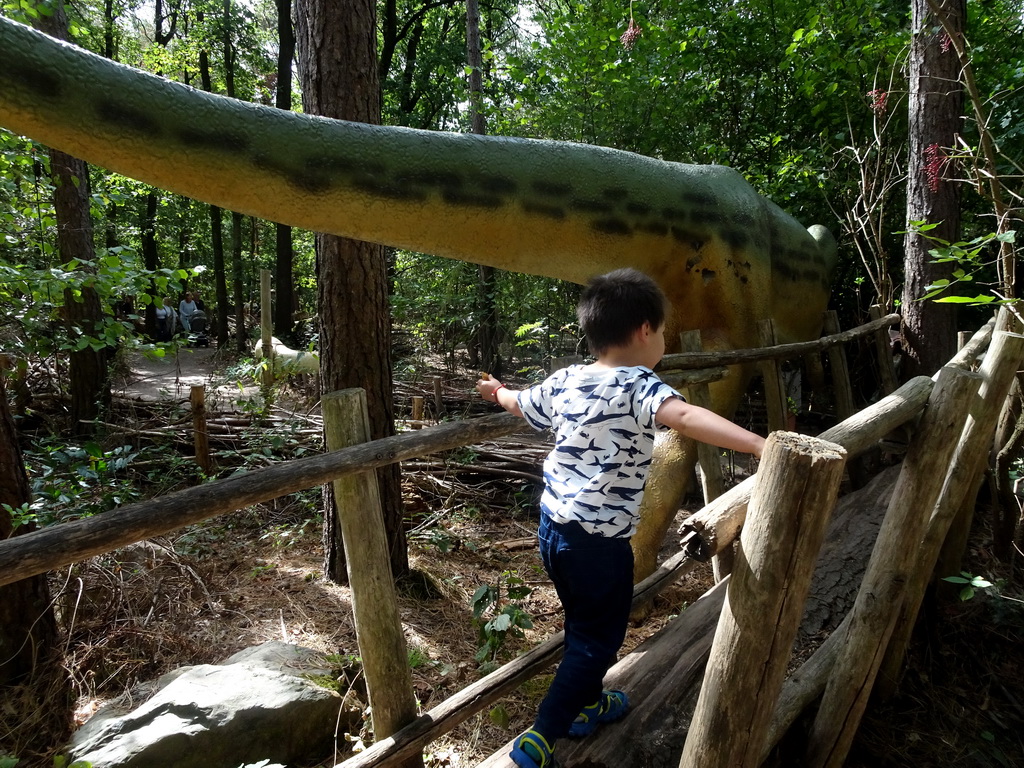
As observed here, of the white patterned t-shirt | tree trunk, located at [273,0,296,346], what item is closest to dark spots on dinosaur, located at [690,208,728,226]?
the white patterned t-shirt

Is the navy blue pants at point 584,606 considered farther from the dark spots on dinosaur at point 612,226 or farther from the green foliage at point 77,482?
the green foliage at point 77,482

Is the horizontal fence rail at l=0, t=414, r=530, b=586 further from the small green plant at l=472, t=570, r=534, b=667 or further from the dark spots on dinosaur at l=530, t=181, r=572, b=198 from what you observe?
the small green plant at l=472, t=570, r=534, b=667

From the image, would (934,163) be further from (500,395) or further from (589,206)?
(500,395)

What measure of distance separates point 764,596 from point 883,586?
4.04 feet

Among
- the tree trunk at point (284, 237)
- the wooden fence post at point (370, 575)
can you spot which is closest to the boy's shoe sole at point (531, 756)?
the wooden fence post at point (370, 575)

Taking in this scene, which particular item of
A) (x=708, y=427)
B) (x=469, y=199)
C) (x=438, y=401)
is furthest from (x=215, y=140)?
(x=438, y=401)

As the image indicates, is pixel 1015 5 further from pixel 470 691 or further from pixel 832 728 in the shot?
pixel 470 691

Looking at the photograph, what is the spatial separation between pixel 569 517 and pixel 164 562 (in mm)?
2879

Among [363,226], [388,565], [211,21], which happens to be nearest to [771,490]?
[388,565]

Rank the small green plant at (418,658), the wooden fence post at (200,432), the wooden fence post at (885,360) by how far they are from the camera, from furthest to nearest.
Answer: the wooden fence post at (200,432), the wooden fence post at (885,360), the small green plant at (418,658)

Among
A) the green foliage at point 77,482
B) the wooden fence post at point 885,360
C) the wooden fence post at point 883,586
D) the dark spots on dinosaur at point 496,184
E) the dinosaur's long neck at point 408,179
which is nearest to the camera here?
the dinosaur's long neck at point 408,179

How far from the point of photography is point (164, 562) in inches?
138

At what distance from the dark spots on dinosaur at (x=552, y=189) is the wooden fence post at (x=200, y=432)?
3899 millimetres

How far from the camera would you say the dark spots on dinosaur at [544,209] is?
223cm
